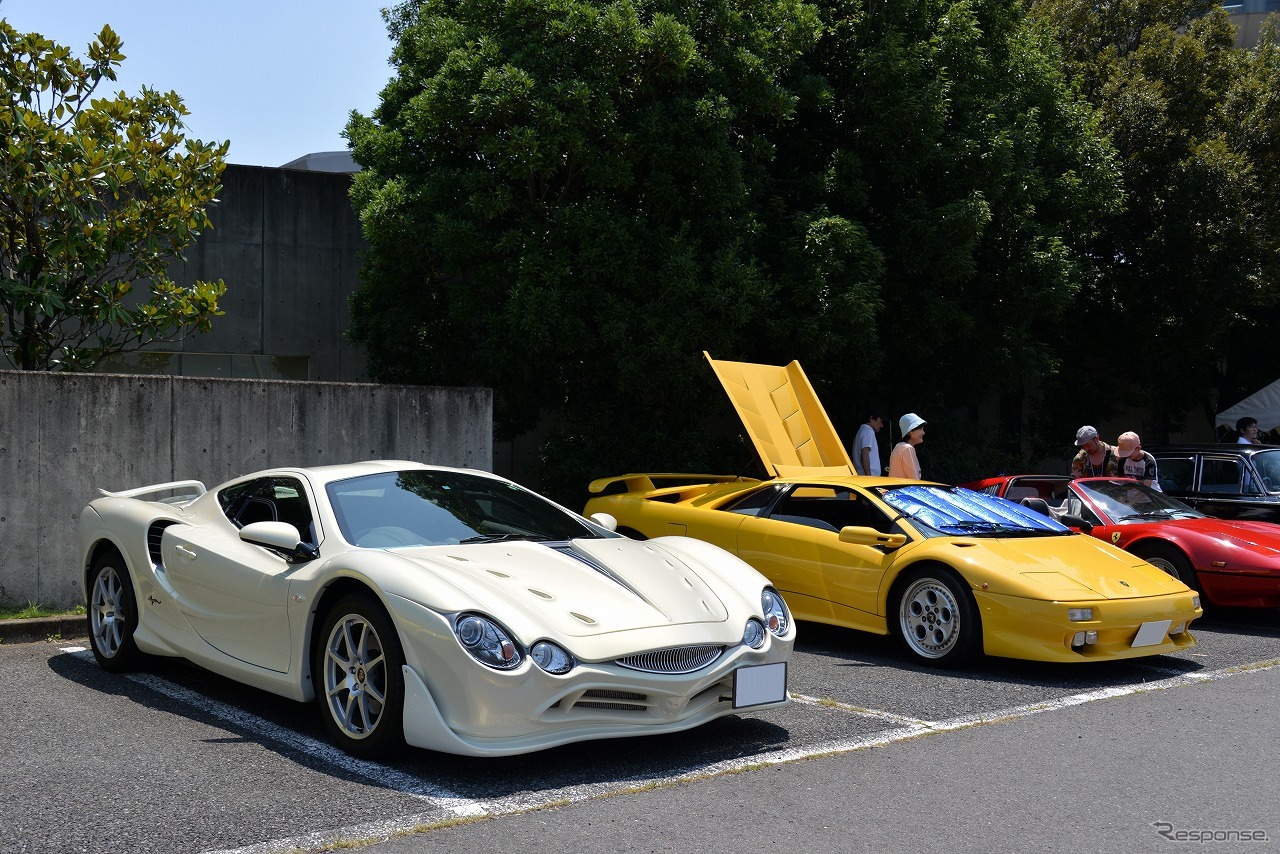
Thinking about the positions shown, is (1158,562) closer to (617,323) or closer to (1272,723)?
(1272,723)

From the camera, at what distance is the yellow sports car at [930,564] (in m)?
6.90

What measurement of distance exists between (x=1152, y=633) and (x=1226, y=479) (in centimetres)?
481

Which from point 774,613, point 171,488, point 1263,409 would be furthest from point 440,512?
point 1263,409

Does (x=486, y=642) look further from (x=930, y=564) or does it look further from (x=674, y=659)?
(x=930, y=564)

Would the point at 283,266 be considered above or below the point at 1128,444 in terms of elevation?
above

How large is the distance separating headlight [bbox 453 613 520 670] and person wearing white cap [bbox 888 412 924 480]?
261 inches

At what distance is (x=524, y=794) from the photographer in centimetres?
441

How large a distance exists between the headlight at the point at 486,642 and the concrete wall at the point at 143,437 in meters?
5.04

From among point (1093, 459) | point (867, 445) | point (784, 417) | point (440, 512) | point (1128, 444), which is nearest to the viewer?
point (440, 512)

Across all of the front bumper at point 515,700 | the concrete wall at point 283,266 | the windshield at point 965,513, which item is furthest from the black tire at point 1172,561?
the concrete wall at point 283,266

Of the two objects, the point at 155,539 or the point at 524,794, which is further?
the point at 155,539

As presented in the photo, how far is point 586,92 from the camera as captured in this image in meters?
11.5

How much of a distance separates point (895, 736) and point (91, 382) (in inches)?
242

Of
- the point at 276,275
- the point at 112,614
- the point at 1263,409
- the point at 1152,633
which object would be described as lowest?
the point at 1152,633
